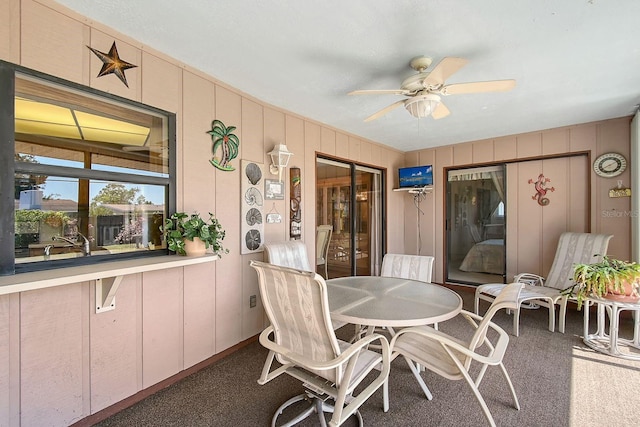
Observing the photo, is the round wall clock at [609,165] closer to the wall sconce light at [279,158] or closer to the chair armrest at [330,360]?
the wall sconce light at [279,158]

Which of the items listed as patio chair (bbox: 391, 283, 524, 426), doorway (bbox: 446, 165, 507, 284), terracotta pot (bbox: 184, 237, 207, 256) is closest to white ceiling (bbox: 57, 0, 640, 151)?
terracotta pot (bbox: 184, 237, 207, 256)

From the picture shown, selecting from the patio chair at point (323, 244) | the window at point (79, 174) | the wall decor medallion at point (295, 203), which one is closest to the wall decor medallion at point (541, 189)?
the patio chair at point (323, 244)

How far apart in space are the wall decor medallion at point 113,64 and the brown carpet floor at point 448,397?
234 centimetres

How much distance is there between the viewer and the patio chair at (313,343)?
1.34 metres

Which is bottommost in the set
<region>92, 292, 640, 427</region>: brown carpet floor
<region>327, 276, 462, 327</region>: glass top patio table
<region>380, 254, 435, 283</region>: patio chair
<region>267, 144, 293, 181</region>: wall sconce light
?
<region>92, 292, 640, 427</region>: brown carpet floor

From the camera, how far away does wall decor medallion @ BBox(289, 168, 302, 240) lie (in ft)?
11.2

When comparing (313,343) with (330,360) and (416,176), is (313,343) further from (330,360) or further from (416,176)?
(416,176)

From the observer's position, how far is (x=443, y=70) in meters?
1.85

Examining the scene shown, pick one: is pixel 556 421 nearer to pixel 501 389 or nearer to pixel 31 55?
pixel 501 389

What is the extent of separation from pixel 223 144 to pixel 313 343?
79.3 inches

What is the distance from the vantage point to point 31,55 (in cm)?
162

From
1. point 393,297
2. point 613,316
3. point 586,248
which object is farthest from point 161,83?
point 586,248

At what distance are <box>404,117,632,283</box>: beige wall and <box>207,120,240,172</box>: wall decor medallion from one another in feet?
12.8

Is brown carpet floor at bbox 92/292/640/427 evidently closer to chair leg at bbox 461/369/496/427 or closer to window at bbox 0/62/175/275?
chair leg at bbox 461/369/496/427
